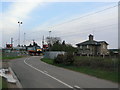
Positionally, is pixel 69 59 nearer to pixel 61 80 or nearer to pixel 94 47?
pixel 61 80

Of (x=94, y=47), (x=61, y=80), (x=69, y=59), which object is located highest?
(x=94, y=47)

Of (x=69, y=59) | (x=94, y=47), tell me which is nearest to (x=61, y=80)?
(x=69, y=59)

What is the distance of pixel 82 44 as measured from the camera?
227 feet

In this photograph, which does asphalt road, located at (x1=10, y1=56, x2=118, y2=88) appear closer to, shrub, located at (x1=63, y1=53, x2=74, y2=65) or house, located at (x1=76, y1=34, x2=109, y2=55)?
shrub, located at (x1=63, y1=53, x2=74, y2=65)

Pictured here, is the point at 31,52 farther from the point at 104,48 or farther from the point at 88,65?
the point at 88,65

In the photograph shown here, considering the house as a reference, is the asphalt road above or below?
below

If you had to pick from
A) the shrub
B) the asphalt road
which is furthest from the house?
the asphalt road

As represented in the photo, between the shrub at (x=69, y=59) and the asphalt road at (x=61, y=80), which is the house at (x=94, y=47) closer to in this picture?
the shrub at (x=69, y=59)

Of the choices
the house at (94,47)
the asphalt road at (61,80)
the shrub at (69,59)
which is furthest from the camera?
the house at (94,47)

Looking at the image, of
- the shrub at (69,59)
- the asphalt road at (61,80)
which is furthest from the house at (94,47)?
the asphalt road at (61,80)

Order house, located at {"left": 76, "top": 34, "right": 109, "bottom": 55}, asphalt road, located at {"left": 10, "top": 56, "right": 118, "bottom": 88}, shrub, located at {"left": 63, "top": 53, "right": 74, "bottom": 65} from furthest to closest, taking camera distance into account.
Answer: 1. house, located at {"left": 76, "top": 34, "right": 109, "bottom": 55}
2. shrub, located at {"left": 63, "top": 53, "right": 74, "bottom": 65}
3. asphalt road, located at {"left": 10, "top": 56, "right": 118, "bottom": 88}

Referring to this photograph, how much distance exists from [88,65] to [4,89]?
1325cm

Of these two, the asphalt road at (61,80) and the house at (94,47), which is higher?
the house at (94,47)

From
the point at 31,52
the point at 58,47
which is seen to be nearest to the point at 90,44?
the point at 58,47
